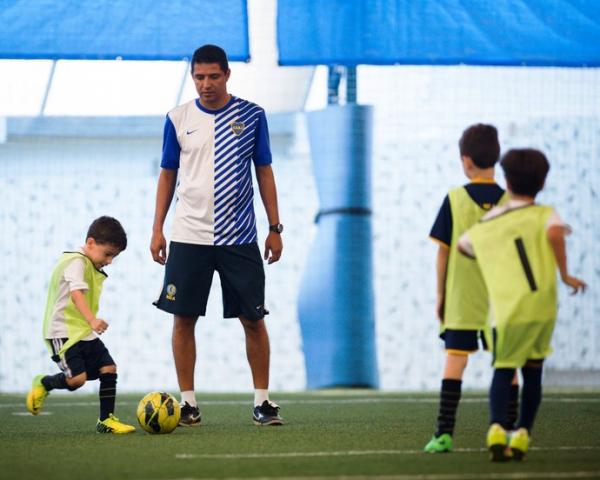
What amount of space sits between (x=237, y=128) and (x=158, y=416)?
4.50ft

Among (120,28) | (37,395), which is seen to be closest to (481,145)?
(37,395)

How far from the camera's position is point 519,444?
3955 mm

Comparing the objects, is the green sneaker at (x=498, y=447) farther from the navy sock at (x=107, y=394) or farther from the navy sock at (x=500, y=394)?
the navy sock at (x=107, y=394)

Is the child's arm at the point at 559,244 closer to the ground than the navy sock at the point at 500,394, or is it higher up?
higher up

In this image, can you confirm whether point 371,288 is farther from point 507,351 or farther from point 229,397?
point 507,351

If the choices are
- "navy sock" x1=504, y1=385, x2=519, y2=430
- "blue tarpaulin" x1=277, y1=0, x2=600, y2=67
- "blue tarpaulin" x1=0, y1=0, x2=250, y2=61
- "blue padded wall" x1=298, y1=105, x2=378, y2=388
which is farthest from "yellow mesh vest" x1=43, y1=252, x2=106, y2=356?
"blue padded wall" x1=298, y1=105, x2=378, y2=388

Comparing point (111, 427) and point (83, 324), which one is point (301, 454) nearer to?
point (111, 427)

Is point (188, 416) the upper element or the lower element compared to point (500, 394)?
lower

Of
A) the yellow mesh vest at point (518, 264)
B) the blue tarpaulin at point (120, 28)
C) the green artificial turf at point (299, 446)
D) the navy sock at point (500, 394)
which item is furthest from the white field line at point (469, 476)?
the blue tarpaulin at point (120, 28)

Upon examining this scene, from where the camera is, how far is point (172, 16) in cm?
815

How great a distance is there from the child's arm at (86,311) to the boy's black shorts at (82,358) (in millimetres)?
192

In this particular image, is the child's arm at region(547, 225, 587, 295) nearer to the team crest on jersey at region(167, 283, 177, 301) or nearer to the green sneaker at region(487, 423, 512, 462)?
the green sneaker at region(487, 423, 512, 462)

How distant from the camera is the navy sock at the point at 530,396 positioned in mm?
4121

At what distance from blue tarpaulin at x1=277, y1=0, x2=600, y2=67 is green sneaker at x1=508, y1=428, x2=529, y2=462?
4580 millimetres
